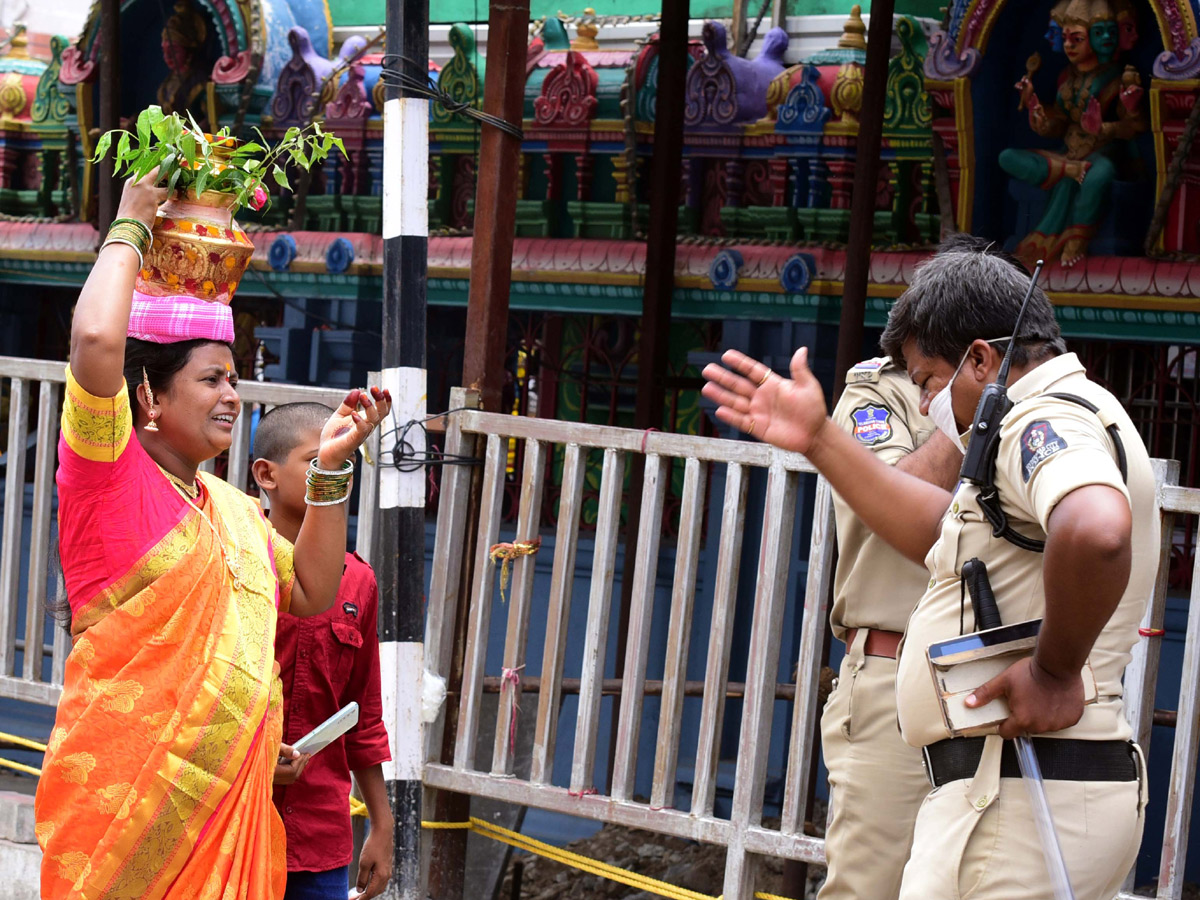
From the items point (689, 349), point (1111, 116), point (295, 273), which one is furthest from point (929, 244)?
point (295, 273)

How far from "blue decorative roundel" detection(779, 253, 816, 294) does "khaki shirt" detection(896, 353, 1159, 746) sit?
11.6ft

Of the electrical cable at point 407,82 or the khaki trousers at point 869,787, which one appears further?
the electrical cable at point 407,82

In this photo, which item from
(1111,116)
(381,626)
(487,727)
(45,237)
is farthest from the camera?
(45,237)

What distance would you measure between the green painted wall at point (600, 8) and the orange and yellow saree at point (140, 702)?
441 centimetres

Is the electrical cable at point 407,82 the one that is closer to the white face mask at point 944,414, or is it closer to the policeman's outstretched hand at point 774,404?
the white face mask at point 944,414

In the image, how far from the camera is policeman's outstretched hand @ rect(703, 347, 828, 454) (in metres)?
2.28

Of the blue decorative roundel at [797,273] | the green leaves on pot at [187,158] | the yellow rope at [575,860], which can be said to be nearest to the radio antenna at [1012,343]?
the green leaves on pot at [187,158]

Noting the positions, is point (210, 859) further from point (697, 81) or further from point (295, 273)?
point (295, 273)

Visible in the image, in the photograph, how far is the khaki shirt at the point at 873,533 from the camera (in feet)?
9.59

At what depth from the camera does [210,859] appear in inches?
96.3

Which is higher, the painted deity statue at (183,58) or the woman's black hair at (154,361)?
the painted deity statue at (183,58)

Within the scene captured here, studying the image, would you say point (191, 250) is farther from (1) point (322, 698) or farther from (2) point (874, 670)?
(2) point (874, 670)

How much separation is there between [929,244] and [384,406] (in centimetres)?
370

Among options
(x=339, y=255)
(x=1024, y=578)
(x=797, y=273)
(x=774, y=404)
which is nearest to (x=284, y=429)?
(x=774, y=404)
